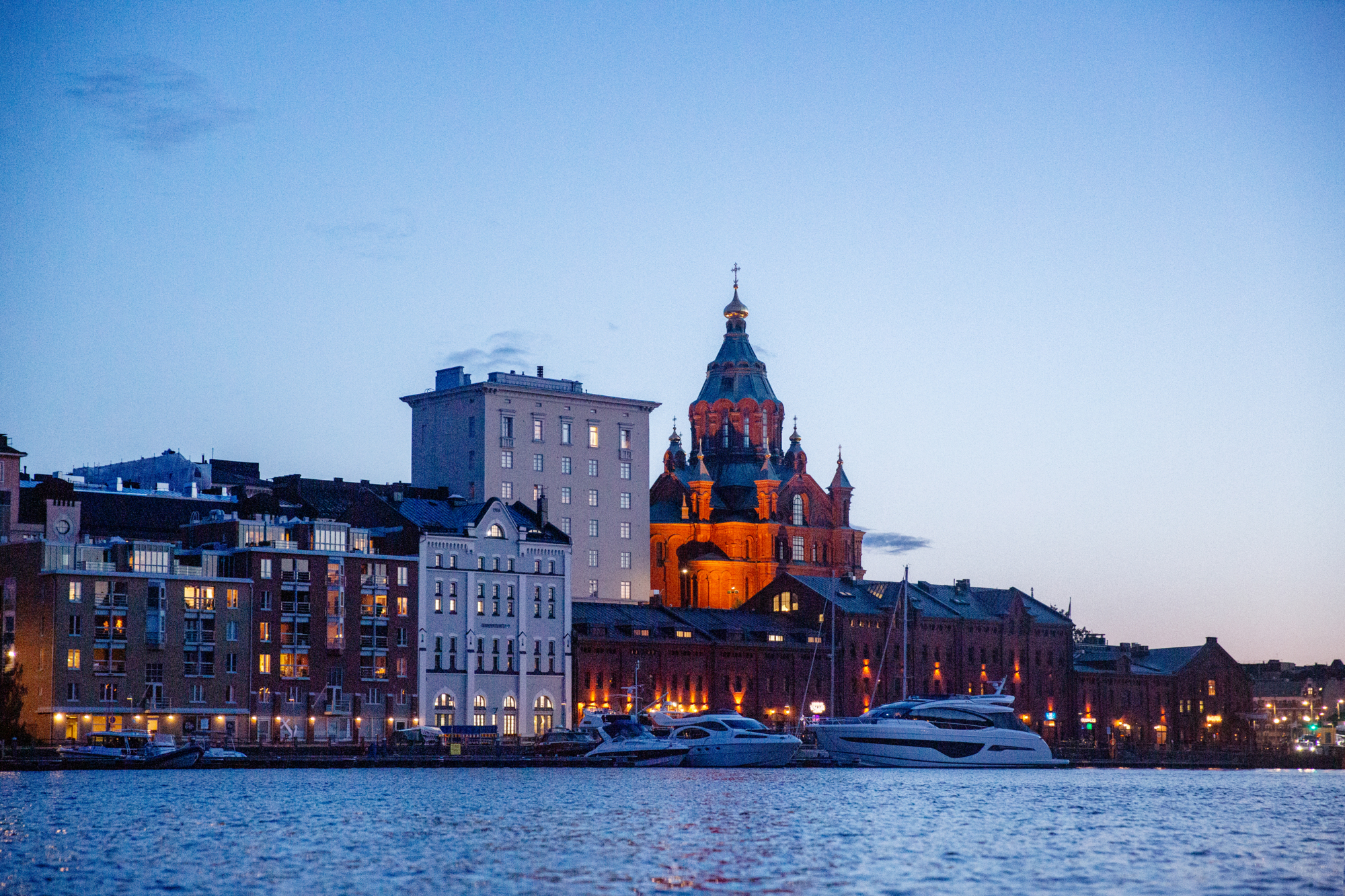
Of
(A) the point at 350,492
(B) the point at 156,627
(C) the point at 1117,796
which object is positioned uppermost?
(A) the point at 350,492

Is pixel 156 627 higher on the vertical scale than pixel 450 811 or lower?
higher

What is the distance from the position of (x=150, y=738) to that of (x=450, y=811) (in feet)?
152

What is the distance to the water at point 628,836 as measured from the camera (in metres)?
71.9

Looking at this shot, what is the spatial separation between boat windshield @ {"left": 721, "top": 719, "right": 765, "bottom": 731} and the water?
37.6ft

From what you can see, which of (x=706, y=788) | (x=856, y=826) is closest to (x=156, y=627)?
(x=706, y=788)

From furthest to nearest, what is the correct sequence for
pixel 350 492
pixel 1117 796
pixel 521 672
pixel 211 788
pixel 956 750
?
pixel 350 492
pixel 521 672
pixel 956 750
pixel 1117 796
pixel 211 788

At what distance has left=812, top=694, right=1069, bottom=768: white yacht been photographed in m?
152

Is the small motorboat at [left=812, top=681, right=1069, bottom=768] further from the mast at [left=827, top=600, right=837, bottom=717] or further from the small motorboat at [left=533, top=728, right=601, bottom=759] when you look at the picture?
the mast at [left=827, top=600, right=837, bottom=717]

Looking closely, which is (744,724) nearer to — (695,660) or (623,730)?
(623,730)

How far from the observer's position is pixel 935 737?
15262cm

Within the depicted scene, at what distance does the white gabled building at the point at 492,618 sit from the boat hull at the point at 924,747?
2386cm

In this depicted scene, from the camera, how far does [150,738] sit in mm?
138750

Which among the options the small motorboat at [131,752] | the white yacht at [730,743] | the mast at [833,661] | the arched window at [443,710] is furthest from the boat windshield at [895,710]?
the small motorboat at [131,752]

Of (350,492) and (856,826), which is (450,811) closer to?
(856,826)
